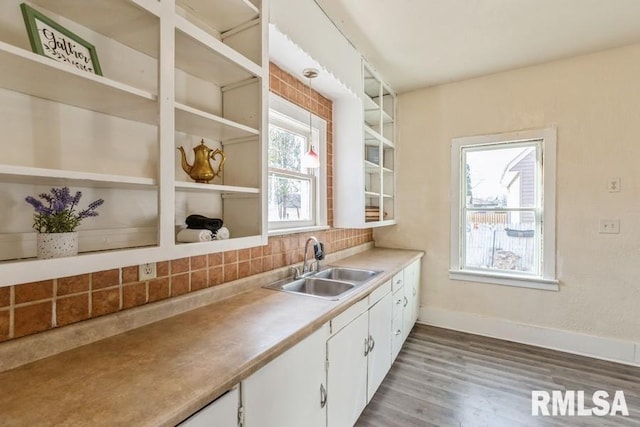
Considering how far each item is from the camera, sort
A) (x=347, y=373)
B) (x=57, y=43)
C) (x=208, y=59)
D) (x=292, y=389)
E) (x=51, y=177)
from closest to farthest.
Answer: (x=51, y=177), (x=57, y=43), (x=292, y=389), (x=208, y=59), (x=347, y=373)

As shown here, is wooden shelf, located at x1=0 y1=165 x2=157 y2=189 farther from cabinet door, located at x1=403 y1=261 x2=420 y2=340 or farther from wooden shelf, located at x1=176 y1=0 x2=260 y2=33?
cabinet door, located at x1=403 y1=261 x2=420 y2=340

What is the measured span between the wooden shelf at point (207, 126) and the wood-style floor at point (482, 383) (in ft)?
5.95

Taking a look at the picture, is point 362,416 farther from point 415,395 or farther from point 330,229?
point 330,229

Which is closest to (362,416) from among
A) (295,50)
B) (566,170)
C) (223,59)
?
(223,59)

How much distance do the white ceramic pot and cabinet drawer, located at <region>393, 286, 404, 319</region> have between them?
2008 mm

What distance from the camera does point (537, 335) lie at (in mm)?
2703

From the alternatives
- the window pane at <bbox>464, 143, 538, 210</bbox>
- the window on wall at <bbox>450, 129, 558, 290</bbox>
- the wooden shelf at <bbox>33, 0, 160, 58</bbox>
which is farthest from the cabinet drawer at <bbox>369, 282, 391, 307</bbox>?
the wooden shelf at <bbox>33, 0, 160, 58</bbox>

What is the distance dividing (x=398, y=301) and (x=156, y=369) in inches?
74.9

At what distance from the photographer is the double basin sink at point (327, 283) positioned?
72.5 inches

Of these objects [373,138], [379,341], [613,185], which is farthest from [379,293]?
[613,185]

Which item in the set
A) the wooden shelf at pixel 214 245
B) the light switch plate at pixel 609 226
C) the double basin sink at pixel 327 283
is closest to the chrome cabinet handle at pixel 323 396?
the double basin sink at pixel 327 283

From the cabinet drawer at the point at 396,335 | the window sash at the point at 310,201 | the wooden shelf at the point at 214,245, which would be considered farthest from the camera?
the cabinet drawer at the point at 396,335

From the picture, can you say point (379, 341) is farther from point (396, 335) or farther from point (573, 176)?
point (573, 176)

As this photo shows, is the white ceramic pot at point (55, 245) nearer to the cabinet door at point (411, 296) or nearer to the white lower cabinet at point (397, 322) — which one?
the white lower cabinet at point (397, 322)
